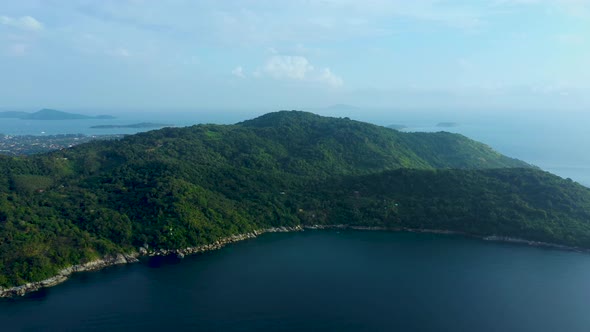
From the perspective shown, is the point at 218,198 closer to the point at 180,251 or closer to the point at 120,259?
the point at 180,251

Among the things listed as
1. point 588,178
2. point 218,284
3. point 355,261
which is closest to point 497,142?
point 588,178

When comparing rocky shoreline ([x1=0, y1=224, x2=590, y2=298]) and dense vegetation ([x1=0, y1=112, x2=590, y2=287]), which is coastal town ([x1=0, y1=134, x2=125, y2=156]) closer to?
dense vegetation ([x1=0, y1=112, x2=590, y2=287])

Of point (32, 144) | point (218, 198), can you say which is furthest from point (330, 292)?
point (32, 144)

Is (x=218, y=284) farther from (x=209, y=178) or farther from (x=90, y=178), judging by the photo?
(x=90, y=178)

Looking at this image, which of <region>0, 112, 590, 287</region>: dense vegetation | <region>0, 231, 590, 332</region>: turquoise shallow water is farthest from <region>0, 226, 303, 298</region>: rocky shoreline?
<region>0, 231, 590, 332</region>: turquoise shallow water

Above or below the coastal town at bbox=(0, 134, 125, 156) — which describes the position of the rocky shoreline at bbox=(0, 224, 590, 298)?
below
